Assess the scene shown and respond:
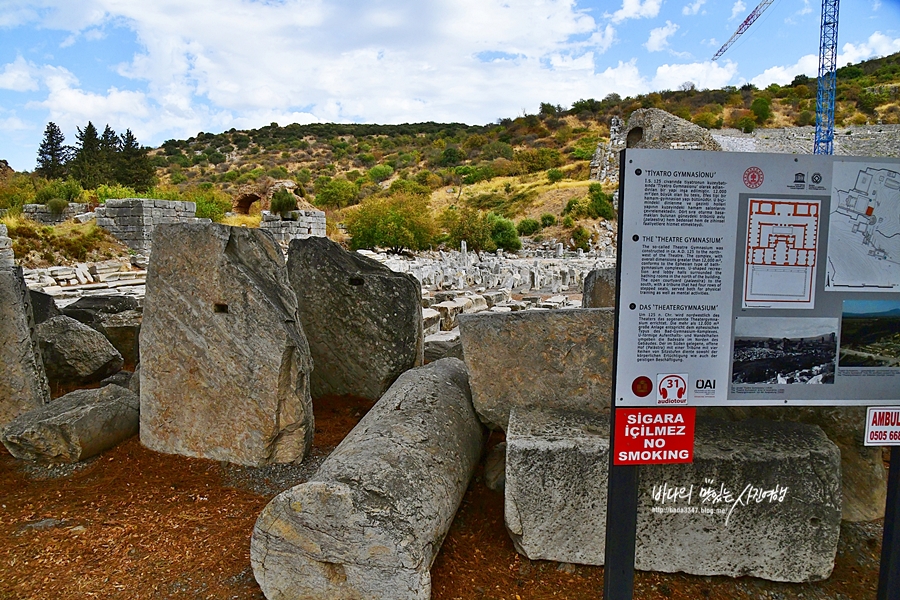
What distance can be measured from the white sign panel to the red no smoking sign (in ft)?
0.14

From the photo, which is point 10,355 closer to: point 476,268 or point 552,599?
point 552,599

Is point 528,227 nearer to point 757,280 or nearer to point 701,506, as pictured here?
point 701,506

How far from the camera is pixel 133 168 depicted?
2933 centimetres

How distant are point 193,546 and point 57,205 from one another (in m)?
A: 21.1

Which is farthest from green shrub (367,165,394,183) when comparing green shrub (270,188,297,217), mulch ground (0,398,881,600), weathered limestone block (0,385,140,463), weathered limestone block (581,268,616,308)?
mulch ground (0,398,881,600)

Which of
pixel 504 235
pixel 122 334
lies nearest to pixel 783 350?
pixel 122 334

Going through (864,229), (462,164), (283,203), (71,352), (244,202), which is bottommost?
(71,352)

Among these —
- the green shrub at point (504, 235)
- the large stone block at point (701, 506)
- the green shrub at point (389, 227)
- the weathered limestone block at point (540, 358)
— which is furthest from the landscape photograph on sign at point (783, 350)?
the green shrub at point (504, 235)

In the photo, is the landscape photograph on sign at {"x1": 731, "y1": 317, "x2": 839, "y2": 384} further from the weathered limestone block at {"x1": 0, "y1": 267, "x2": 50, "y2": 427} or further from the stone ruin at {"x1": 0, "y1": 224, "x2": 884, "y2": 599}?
the weathered limestone block at {"x1": 0, "y1": 267, "x2": 50, "y2": 427}

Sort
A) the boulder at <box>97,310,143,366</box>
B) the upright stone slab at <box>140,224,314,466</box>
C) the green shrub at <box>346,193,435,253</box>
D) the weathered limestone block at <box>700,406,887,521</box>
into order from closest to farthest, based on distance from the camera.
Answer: the weathered limestone block at <box>700,406,887,521</box> → the upright stone slab at <box>140,224,314,466</box> → the boulder at <box>97,310,143,366</box> → the green shrub at <box>346,193,435,253</box>

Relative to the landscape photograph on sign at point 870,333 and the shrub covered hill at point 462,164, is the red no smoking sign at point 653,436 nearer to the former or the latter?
the landscape photograph on sign at point 870,333

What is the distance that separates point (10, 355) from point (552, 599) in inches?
149

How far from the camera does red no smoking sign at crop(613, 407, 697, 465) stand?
6.32 ft

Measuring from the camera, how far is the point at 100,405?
381 centimetres
